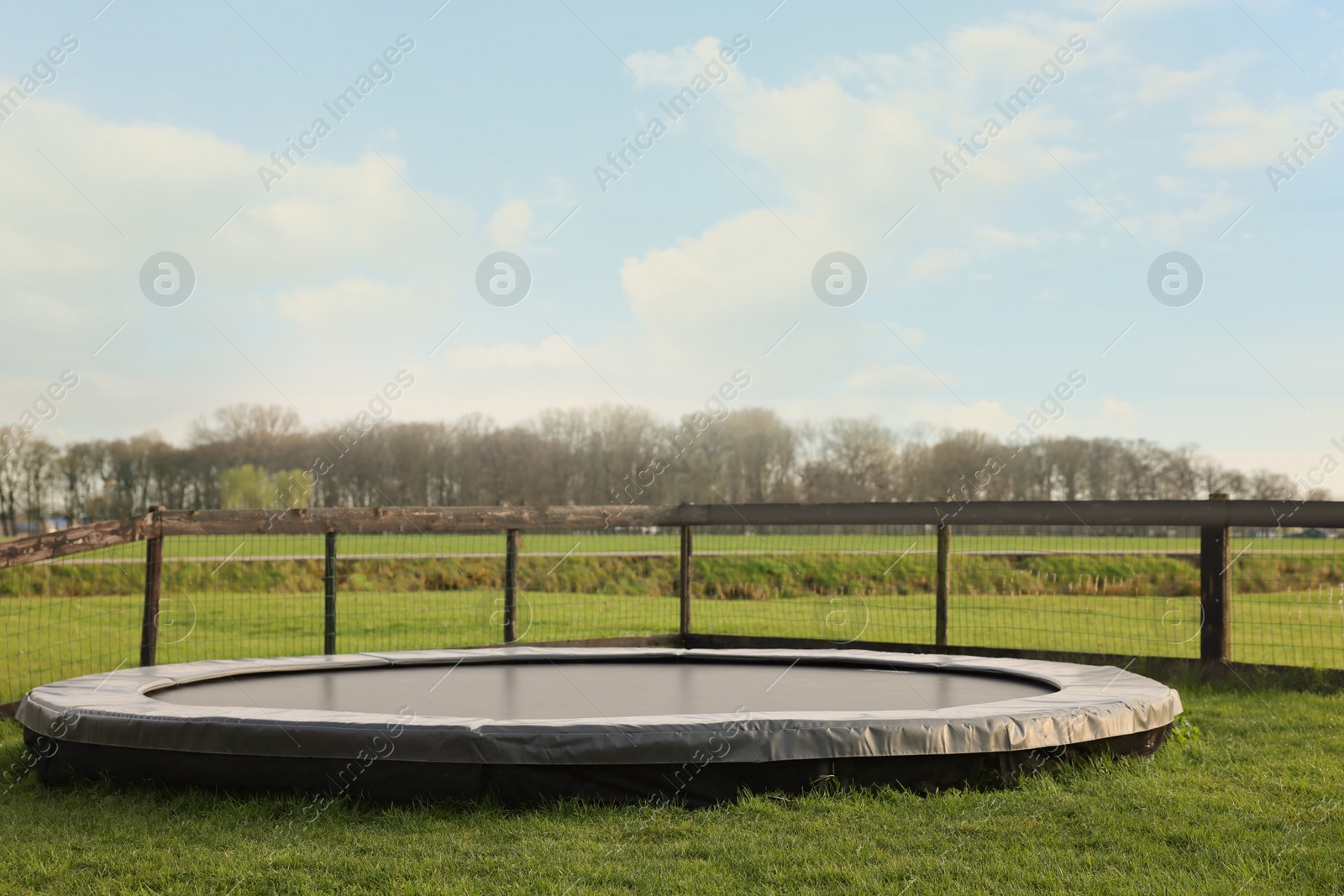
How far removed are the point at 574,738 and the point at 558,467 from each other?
714 inches

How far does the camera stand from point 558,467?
20594 millimetres

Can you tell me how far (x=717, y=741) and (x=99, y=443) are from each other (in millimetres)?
22146

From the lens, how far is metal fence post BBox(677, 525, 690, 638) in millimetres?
6039

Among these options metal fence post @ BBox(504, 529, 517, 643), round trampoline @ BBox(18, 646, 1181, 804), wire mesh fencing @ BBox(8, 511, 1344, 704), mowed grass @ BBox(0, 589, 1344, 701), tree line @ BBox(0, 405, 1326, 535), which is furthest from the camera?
tree line @ BBox(0, 405, 1326, 535)

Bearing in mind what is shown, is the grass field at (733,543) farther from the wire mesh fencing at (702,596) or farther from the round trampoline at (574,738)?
the round trampoline at (574,738)

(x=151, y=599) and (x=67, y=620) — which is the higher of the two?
(x=151, y=599)

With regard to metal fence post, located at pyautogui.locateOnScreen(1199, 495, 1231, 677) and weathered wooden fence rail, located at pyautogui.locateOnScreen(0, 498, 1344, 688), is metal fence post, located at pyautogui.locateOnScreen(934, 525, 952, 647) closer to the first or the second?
weathered wooden fence rail, located at pyautogui.locateOnScreen(0, 498, 1344, 688)

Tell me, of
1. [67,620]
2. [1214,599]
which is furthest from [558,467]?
[1214,599]

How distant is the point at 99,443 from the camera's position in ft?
69.5

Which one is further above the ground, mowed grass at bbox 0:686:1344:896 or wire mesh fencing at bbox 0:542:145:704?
mowed grass at bbox 0:686:1344:896

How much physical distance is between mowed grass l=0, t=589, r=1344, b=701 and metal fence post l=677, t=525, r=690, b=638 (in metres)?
0.30

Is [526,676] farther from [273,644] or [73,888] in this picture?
[273,644]

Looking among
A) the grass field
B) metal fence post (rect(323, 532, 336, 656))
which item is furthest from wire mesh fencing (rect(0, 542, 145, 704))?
metal fence post (rect(323, 532, 336, 656))

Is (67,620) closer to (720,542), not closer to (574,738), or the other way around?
(720,542)
